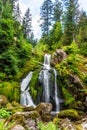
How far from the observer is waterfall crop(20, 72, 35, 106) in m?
28.2

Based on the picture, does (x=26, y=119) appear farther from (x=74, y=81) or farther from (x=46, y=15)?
(x=46, y=15)

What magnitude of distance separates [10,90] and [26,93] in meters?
1.65

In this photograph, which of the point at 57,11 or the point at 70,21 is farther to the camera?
Answer: the point at 57,11

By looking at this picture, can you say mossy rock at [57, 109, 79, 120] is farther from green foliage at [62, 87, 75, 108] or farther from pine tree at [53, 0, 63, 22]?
pine tree at [53, 0, 63, 22]

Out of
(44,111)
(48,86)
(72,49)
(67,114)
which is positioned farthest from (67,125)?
(72,49)

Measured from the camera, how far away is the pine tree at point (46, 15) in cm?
5666

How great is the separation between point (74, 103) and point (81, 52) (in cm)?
1496

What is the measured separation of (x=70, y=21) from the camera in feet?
157

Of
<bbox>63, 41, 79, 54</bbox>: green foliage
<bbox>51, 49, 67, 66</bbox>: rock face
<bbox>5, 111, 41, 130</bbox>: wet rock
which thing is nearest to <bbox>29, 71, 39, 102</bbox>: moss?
<bbox>51, 49, 67, 66</bbox>: rock face

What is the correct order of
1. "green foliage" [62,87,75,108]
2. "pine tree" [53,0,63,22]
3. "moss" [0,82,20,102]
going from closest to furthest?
"moss" [0,82,20,102] < "green foliage" [62,87,75,108] < "pine tree" [53,0,63,22]

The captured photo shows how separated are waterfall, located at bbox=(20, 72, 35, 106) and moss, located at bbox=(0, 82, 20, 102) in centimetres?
49

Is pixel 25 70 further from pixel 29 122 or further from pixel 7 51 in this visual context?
pixel 29 122

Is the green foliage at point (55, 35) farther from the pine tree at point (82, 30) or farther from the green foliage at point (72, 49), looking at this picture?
the green foliage at point (72, 49)

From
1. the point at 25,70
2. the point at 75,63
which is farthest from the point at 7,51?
the point at 75,63
